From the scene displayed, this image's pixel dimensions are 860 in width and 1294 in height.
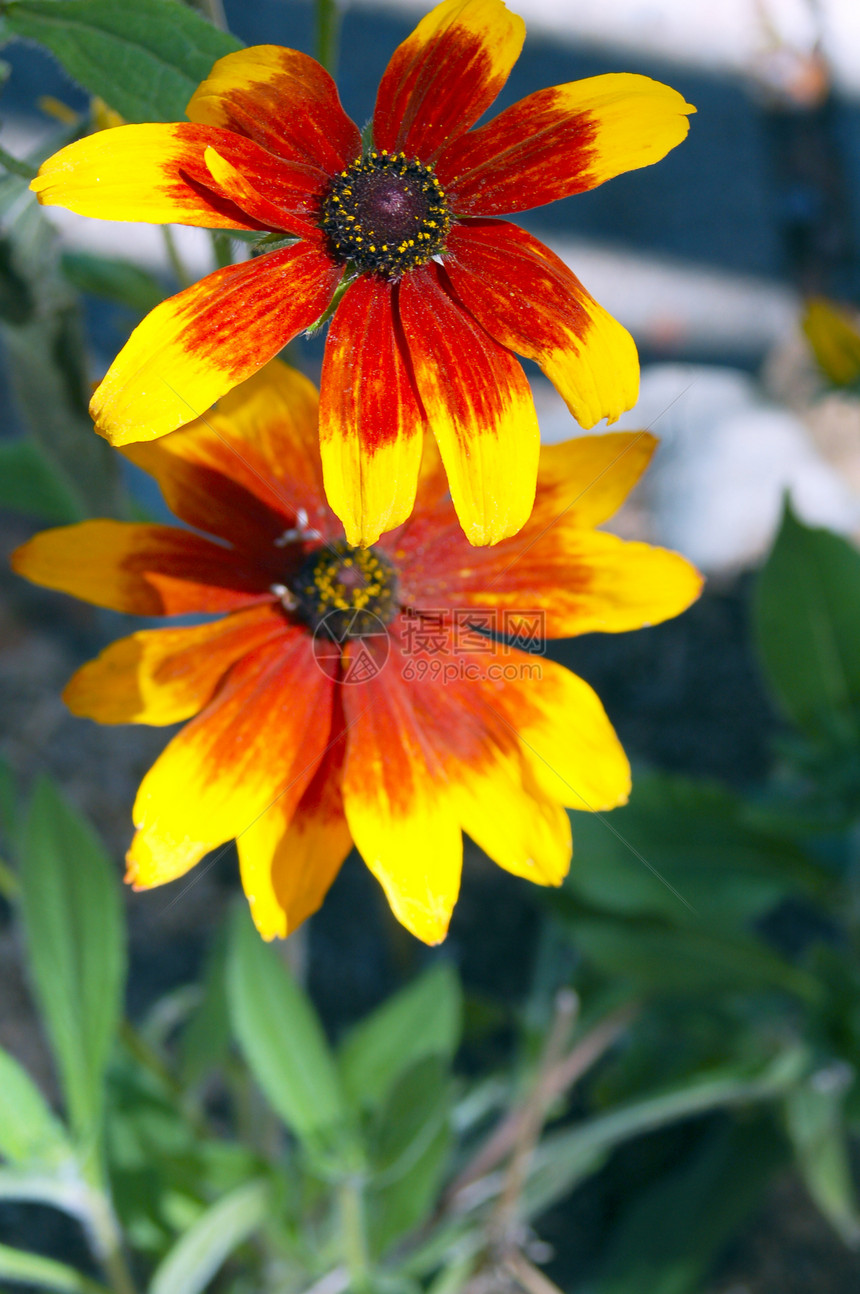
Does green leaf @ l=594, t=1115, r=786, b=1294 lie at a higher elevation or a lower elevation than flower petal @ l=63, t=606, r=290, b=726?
lower

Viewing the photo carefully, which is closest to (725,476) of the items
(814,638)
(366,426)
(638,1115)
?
(814,638)

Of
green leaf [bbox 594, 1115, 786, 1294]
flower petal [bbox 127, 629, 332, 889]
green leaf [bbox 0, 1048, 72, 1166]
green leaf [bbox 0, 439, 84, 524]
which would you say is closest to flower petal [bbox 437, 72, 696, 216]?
flower petal [bbox 127, 629, 332, 889]

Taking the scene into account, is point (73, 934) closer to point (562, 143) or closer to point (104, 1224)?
point (104, 1224)

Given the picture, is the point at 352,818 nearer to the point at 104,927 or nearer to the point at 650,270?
the point at 104,927

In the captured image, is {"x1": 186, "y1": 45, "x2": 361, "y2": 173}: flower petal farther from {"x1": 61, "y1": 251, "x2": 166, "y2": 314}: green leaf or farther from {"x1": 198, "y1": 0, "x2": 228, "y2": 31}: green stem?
{"x1": 61, "y1": 251, "x2": 166, "y2": 314}: green leaf

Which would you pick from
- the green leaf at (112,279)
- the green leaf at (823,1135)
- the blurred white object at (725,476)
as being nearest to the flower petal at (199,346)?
the green leaf at (112,279)

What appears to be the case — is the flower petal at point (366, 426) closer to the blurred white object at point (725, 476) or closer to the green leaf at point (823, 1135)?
the green leaf at point (823, 1135)
